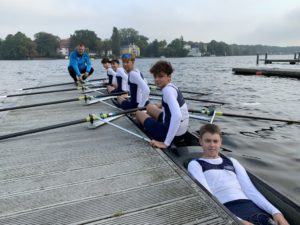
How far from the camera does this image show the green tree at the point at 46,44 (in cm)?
14625

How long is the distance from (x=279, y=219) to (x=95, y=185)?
2386 millimetres

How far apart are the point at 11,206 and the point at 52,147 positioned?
2.27m

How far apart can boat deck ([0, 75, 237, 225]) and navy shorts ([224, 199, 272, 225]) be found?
16.0 inches

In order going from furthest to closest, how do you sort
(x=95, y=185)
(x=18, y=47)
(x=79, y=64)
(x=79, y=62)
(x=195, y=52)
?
(x=195, y=52) → (x=18, y=47) → (x=79, y=64) → (x=79, y=62) → (x=95, y=185)

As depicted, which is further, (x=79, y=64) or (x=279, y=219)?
(x=79, y=64)

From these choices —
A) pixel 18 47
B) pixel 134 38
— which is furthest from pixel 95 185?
pixel 18 47

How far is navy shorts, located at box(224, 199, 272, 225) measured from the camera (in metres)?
3.30

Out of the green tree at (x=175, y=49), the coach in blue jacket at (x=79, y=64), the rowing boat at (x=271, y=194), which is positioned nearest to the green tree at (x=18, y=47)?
the green tree at (x=175, y=49)

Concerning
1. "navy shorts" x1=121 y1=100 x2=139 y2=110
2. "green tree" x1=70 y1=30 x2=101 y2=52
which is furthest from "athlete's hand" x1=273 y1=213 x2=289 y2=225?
"green tree" x1=70 y1=30 x2=101 y2=52

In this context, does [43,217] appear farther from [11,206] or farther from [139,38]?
[139,38]

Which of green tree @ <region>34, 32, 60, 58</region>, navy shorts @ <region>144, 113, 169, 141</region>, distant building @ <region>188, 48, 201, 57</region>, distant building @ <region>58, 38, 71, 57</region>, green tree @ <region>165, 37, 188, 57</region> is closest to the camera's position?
navy shorts @ <region>144, 113, 169, 141</region>

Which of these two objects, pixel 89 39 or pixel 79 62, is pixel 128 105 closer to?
pixel 79 62

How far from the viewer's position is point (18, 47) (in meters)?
140

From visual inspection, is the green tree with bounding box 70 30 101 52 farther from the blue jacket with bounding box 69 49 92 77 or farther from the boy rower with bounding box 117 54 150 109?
the boy rower with bounding box 117 54 150 109
